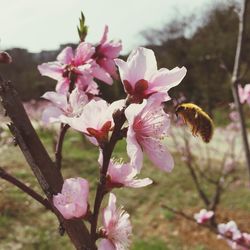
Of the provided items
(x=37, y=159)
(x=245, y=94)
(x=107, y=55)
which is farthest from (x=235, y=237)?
(x=37, y=159)

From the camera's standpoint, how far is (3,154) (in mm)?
11500

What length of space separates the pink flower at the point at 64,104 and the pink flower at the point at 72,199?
21cm

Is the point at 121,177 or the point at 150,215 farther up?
the point at 121,177

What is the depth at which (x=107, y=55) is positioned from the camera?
1.31 metres

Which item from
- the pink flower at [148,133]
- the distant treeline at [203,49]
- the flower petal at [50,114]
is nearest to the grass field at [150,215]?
the flower petal at [50,114]

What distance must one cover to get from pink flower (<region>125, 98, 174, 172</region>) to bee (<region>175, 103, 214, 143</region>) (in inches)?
1.5

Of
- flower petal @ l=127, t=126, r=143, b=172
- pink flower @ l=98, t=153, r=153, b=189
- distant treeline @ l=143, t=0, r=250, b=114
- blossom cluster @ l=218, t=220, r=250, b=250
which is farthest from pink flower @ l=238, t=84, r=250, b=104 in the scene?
distant treeline @ l=143, t=0, r=250, b=114

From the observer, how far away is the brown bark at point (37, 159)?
782mm

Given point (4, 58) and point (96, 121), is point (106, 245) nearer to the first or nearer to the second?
point (96, 121)

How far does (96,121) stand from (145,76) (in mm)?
118

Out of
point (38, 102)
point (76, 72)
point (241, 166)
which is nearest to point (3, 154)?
point (241, 166)

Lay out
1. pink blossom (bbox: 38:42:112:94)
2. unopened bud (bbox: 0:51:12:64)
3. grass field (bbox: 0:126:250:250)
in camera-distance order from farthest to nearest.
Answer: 1. grass field (bbox: 0:126:250:250)
2. pink blossom (bbox: 38:42:112:94)
3. unopened bud (bbox: 0:51:12:64)

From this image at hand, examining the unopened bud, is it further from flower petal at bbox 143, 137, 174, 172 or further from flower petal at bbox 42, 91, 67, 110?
flower petal at bbox 143, 137, 174, 172

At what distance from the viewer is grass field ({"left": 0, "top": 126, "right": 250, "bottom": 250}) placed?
233 inches
